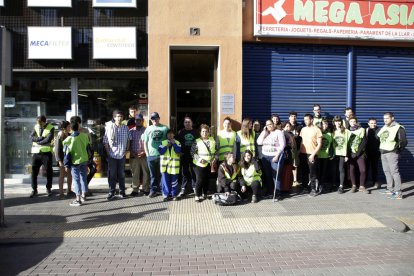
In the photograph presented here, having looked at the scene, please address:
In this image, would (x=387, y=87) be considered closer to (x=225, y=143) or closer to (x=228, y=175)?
(x=225, y=143)

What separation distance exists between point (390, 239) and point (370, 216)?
127 centimetres

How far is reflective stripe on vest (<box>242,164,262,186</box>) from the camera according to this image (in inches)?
320

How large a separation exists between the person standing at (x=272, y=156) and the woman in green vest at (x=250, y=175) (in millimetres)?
420

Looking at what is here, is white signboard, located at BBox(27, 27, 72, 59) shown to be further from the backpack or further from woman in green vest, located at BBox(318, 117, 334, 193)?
woman in green vest, located at BBox(318, 117, 334, 193)

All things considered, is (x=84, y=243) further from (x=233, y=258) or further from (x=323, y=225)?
(x=323, y=225)

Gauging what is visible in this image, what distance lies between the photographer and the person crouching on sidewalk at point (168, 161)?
27.1 feet

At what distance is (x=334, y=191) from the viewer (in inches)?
363

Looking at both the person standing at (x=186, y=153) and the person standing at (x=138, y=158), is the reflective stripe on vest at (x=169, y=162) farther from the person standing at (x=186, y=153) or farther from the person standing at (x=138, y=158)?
the person standing at (x=138, y=158)

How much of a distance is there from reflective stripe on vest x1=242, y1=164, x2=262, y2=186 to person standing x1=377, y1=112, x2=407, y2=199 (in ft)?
9.81

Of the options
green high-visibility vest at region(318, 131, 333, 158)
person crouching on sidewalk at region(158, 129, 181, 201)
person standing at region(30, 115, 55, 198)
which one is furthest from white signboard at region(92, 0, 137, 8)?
green high-visibility vest at region(318, 131, 333, 158)

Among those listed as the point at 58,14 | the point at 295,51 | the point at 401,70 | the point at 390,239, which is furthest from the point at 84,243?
the point at 401,70

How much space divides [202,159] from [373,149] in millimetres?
4330

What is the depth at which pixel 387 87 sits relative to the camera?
10602 millimetres

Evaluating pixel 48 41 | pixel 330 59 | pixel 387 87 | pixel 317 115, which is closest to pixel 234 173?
pixel 317 115
